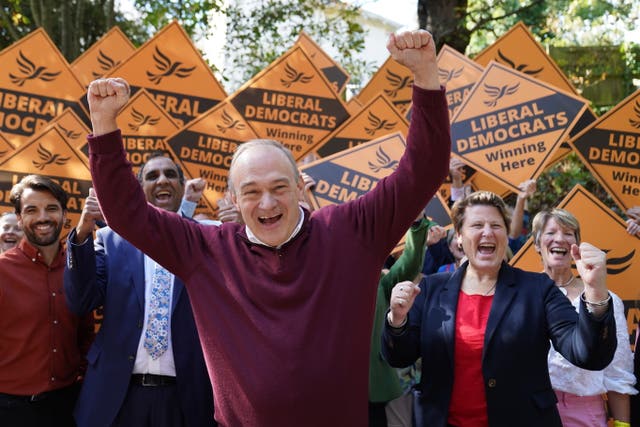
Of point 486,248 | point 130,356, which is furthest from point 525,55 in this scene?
point 130,356

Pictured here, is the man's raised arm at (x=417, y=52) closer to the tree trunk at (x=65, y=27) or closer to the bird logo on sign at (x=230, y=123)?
the bird logo on sign at (x=230, y=123)

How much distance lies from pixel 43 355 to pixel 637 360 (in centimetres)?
306

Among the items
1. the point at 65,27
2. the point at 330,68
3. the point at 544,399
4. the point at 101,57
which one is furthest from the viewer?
the point at 65,27

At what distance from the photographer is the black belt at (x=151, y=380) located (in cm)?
332

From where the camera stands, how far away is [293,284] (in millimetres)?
2131

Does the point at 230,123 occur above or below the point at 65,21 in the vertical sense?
below

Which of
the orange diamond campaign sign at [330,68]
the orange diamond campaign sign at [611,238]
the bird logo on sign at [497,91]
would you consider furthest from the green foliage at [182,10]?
the orange diamond campaign sign at [611,238]

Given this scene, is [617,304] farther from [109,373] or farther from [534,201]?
[534,201]

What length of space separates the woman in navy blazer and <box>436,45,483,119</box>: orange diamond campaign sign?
310 centimetres

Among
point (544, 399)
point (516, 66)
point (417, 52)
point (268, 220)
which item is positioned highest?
point (516, 66)

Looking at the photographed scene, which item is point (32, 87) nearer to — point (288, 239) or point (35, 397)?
point (35, 397)

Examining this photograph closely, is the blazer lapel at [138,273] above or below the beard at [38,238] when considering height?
below

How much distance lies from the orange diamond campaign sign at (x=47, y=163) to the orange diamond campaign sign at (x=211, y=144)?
0.88 metres

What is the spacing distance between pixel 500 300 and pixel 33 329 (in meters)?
2.23
